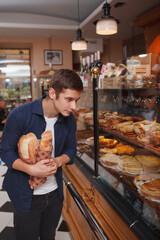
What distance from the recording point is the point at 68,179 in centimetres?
224

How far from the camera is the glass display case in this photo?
4.27 ft

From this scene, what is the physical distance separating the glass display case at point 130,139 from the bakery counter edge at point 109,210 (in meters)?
0.02

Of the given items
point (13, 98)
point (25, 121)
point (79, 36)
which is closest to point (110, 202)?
point (25, 121)

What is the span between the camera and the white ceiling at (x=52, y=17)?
589 cm

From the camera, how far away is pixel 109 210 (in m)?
1.51

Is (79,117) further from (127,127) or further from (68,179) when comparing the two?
(127,127)

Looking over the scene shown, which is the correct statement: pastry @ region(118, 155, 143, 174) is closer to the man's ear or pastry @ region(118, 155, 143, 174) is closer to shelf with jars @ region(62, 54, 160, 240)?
shelf with jars @ region(62, 54, 160, 240)

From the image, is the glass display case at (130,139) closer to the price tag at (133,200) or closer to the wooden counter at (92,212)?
the price tag at (133,200)

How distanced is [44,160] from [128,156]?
0.81 meters

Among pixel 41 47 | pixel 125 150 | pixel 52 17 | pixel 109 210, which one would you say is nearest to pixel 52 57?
pixel 41 47

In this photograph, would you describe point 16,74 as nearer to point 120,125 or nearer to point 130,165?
point 120,125

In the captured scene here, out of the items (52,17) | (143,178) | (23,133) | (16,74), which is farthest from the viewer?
(16,74)

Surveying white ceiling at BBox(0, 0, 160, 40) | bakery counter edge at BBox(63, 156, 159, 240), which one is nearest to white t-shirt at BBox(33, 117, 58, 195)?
bakery counter edge at BBox(63, 156, 159, 240)

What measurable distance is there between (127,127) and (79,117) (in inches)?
44.9
